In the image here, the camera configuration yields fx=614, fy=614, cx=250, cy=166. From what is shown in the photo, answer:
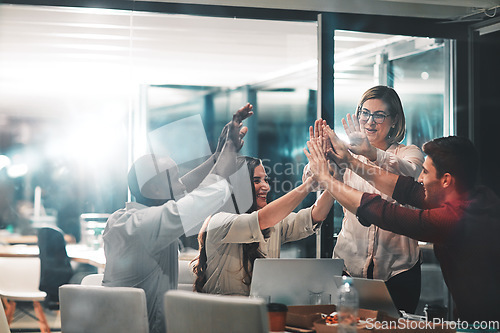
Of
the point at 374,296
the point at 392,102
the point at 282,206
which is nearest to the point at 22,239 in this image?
the point at 282,206

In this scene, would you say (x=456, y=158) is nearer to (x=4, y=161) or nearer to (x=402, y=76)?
(x=402, y=76)

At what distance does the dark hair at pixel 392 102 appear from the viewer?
13.4 feet

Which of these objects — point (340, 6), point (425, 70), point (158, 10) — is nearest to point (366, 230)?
point (425, 70)

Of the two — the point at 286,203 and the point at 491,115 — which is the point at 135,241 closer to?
the point at 286,203

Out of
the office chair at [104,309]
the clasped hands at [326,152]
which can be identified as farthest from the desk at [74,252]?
the clasped hands at [326,152]

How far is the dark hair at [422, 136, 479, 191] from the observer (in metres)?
3.82

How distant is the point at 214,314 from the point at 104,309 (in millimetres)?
783

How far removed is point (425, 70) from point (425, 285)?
4.85ft

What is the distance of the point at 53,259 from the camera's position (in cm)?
417

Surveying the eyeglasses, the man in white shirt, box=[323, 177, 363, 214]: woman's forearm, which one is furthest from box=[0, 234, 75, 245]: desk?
the eyeglasses

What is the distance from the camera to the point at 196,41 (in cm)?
399

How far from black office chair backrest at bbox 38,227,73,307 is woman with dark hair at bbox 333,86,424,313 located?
180 centimetres

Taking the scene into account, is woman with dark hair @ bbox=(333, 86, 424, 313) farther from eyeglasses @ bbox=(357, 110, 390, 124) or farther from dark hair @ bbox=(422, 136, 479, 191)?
dark hair @ bbox=(422, 136, 479, 191)

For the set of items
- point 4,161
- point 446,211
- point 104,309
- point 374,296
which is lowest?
point 104,309
